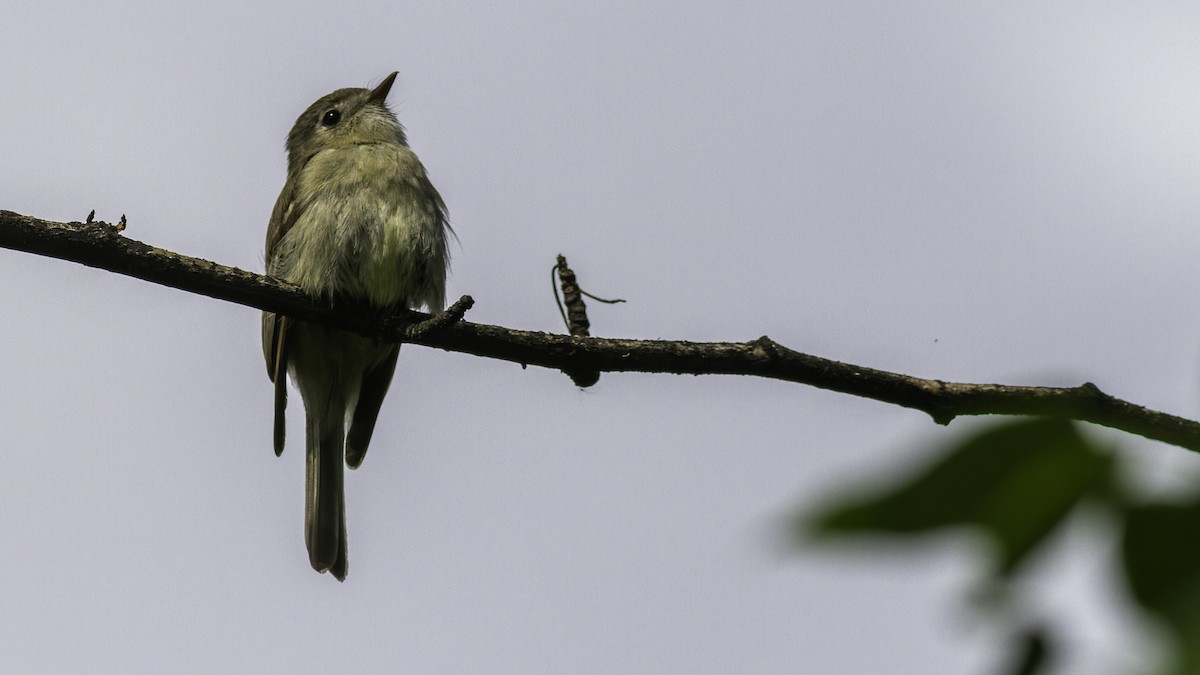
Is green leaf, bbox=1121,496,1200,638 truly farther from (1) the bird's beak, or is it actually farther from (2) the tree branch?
(1) the bird's beak

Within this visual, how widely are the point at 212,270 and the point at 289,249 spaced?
2684 millimetres

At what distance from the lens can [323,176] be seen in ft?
22.9

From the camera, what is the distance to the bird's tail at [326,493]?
738 centimetres

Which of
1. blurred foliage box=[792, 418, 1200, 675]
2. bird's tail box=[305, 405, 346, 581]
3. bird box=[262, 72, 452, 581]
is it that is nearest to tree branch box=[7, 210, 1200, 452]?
bird box=[262, 72, 452, 581]

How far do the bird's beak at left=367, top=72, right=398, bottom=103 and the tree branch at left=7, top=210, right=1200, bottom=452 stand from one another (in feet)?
14.3

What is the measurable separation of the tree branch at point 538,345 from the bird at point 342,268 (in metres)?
1.81

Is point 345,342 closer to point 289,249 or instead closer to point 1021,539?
point 289,249

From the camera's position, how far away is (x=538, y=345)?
4.00 m

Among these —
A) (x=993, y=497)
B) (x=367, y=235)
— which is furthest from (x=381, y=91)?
(x=993, y=497)

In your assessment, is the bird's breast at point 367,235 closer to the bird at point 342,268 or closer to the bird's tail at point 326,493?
the bird at point 342,268

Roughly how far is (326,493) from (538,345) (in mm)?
3927

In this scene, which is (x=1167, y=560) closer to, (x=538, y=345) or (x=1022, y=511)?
(x=1022, y=511)

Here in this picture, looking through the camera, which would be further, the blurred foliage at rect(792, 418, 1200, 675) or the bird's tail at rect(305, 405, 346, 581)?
the bird's tail at rect(305, 405, 346, 581)

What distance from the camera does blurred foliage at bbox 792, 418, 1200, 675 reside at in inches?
31.6
